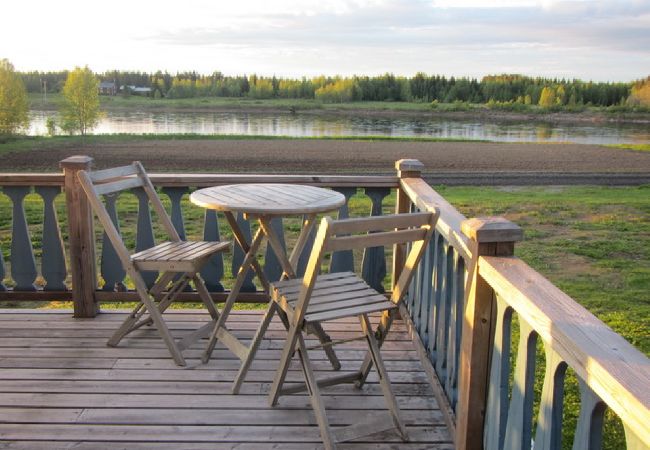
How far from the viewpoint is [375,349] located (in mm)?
2836

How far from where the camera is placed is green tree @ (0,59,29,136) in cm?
4153

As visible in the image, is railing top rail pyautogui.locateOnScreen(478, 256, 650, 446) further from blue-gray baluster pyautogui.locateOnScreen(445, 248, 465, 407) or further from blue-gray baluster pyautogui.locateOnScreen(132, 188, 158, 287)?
blue-gray baluster pyautogui.locateOnScreen(132, 188, 158, 287)

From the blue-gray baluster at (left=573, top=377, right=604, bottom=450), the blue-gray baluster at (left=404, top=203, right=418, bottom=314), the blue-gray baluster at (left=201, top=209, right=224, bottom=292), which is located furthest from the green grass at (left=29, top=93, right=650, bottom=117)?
the blue-gray baluster at (left=573, top=377, right=604, bottom=450)

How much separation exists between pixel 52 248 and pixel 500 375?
3067 mm

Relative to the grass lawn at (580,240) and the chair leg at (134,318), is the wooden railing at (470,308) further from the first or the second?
the grass lawn at (580,240)

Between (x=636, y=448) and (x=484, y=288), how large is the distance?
1014 millimetres

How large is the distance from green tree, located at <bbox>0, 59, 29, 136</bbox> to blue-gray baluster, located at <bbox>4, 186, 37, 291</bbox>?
134 feet

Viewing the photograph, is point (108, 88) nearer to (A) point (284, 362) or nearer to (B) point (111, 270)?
(B) point (111, 270)

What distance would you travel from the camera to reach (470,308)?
7.23ft

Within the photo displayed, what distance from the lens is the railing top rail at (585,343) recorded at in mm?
1153

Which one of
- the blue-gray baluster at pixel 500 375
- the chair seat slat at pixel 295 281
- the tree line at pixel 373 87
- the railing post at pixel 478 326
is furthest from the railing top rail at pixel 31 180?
the tree line at pixel 373 87

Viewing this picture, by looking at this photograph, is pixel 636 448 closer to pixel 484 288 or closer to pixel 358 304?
pixel 484 288

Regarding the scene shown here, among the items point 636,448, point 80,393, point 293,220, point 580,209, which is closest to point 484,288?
point 636,448

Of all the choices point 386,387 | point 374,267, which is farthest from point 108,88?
point 386,387
